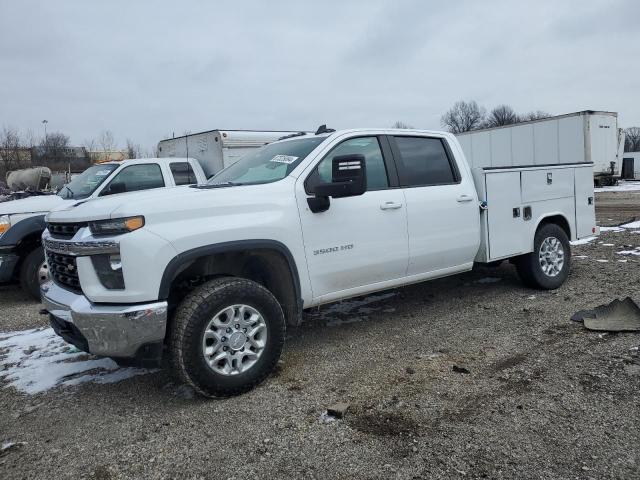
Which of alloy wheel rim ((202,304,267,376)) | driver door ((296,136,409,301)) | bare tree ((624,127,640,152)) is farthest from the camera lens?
bare tree ((624,127,640,152))

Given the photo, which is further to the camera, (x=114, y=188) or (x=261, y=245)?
(x=114, y=188)

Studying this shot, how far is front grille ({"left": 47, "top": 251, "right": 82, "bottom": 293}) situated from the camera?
3646mm

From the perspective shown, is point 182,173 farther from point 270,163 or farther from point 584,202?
point 584,202

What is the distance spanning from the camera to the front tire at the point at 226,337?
3488mm

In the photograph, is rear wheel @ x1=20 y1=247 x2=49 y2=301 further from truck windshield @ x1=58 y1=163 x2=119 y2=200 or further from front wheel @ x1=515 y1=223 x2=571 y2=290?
front wheel @ x1=515 y1=223 x2=571 y2=290

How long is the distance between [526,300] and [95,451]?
184 inches

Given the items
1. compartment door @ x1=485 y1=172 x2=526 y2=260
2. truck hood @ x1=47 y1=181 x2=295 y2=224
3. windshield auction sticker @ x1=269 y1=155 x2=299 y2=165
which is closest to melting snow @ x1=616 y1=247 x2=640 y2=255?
compartment door @ x1=485 y1=172 x2=526 y2=260

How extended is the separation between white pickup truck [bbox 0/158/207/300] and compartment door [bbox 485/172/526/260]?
4.71m

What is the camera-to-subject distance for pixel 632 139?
81.9 metres

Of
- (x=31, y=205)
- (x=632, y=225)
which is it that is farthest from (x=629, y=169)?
(x=31, y=205)

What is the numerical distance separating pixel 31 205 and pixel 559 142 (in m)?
21.4

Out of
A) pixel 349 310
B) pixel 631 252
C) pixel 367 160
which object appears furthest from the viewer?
pixel 631 252

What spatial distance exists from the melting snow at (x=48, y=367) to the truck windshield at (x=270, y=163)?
1855 millimetres

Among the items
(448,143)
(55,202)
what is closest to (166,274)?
(448,143)
